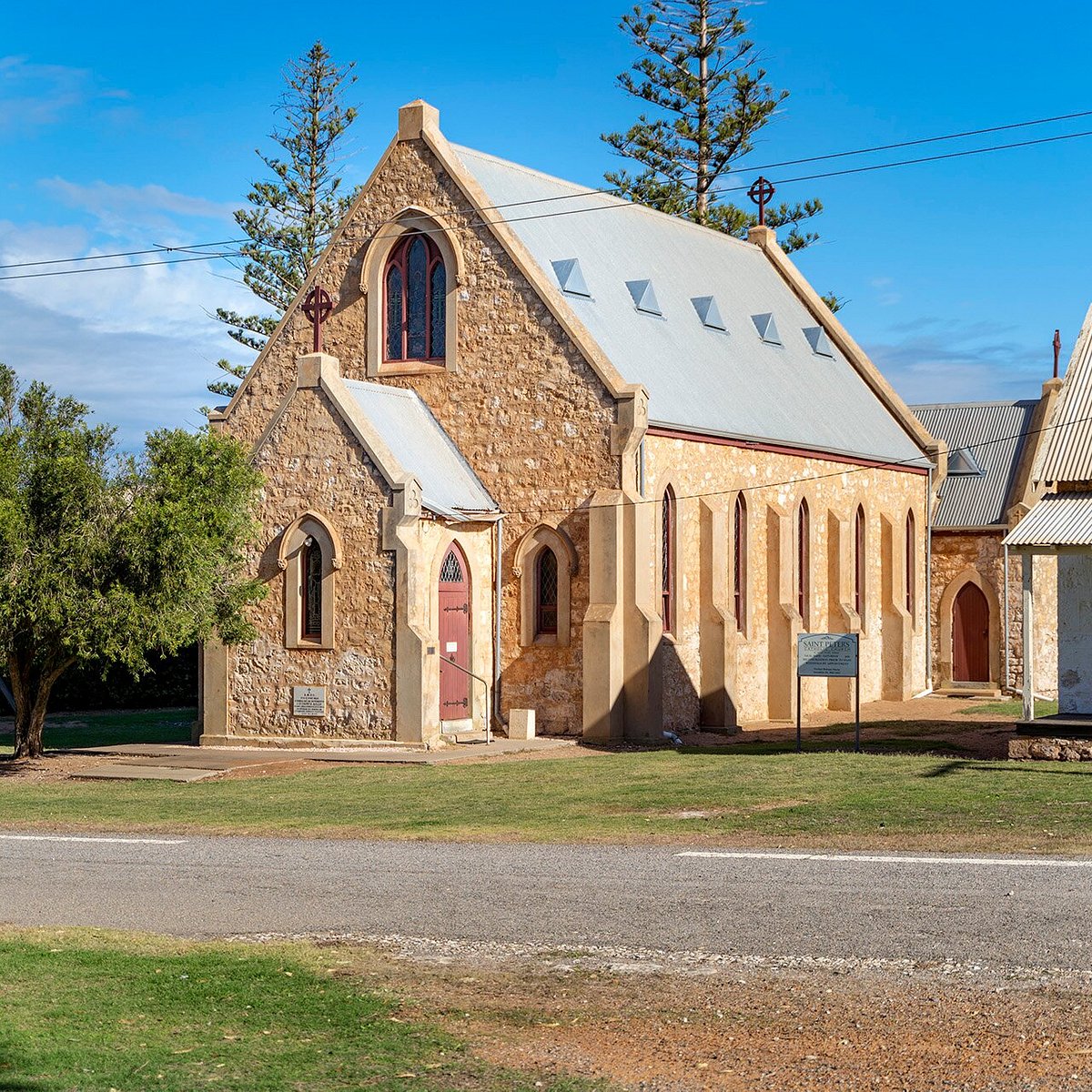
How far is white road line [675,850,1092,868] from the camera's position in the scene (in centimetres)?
1298

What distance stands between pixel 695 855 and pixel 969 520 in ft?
96.7

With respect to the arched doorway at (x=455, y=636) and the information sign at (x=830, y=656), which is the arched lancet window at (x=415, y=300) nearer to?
the arched doorway at (x=455, y=636)

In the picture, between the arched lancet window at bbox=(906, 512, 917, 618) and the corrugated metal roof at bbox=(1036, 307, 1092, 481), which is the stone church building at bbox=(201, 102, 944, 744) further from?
the corrugated metal roof at bbox=(1036, 307, 1092, 481)

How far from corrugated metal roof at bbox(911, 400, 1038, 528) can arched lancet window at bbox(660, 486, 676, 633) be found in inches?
570

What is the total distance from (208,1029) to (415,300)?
917 inches

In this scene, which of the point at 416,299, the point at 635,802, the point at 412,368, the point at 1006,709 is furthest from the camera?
the point at 1006,709

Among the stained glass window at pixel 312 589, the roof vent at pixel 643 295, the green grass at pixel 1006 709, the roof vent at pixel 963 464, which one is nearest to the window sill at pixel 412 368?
the stained glass window at pixel 312 589

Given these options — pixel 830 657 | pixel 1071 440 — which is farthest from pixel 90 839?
pixel 1071 440

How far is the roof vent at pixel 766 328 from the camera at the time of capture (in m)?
36.8

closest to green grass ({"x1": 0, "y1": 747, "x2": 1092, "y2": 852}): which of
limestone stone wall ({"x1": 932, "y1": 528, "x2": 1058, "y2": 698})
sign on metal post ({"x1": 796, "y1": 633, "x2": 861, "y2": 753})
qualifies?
sign on metal post ({"x1": 796, "y1": 633, "x2": 861, "y2": 753})

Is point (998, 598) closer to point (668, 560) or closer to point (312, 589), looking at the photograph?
point (668, 560)

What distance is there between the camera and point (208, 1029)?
28.1 feet

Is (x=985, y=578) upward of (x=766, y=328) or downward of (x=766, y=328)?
downward

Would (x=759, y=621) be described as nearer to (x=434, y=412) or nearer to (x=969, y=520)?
(x=434, y=412)
